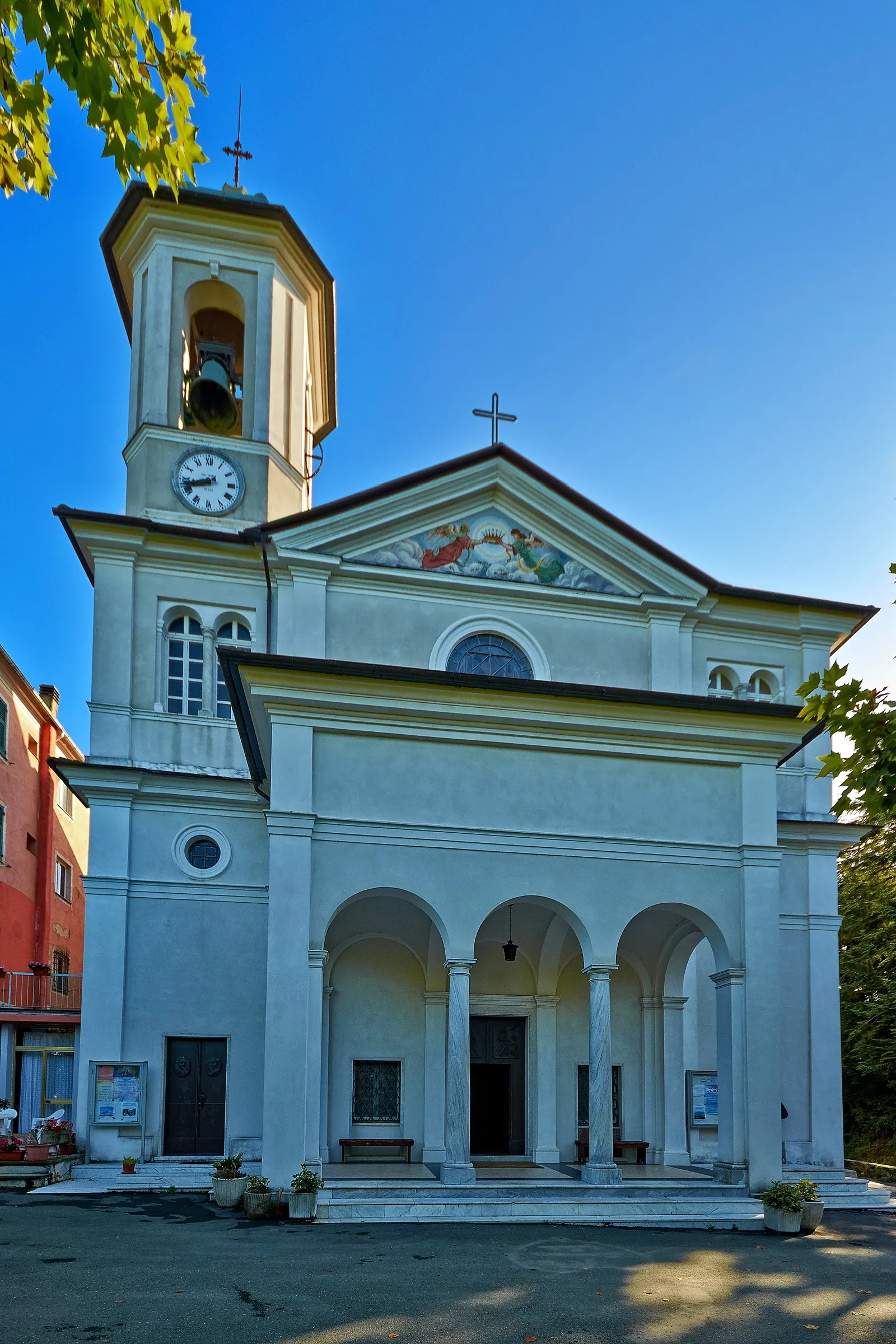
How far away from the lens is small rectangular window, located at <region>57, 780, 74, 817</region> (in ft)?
105

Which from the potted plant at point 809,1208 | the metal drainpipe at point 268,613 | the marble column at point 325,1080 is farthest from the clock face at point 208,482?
the potted plant at point 809,1208

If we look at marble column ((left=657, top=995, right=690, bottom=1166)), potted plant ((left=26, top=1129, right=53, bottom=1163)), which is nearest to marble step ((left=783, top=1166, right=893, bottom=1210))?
marble column ((left=657, top=995, right=690, bottom=1166))

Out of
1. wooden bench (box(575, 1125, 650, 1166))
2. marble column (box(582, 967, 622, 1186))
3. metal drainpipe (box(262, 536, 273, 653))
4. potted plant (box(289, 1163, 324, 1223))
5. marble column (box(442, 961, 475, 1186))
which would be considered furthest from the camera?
metal drainpipe (box(262, 536, 273, 653))

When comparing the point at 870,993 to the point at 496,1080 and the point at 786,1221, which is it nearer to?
the point at 496,1080

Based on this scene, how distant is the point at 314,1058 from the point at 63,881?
20.3 m

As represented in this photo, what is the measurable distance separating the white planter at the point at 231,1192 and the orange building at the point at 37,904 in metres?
5.95

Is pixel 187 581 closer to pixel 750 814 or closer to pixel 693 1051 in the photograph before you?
pixel 750 814

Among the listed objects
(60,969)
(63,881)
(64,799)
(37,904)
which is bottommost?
(60,969)

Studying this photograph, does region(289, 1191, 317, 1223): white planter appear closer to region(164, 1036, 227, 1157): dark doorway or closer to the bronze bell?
region(164, 1036, 227, 1157): dark doorway

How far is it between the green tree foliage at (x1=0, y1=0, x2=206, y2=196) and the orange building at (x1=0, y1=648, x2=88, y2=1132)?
16.4m

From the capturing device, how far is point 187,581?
20.4 meters

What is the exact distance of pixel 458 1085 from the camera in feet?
48.1

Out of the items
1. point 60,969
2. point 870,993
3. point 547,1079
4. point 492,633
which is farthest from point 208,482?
point 870,993

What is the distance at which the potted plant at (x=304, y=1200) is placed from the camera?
13461mm
